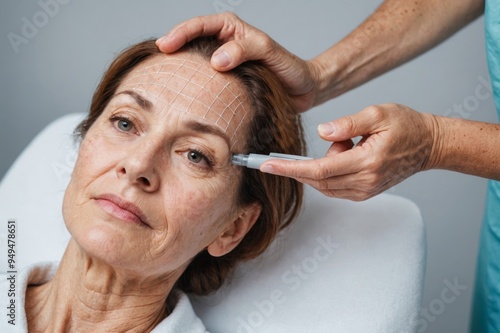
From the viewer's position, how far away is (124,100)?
1674 millimetres

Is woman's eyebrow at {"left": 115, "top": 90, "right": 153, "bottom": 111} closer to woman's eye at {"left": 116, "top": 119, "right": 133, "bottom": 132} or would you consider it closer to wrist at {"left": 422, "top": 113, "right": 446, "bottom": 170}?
woman's eye at {"left": 116, "top": 119, "right": 133, "bottom": 132}

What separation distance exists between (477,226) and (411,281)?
119cm

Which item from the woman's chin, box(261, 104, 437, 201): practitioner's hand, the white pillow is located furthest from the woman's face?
the white pillow

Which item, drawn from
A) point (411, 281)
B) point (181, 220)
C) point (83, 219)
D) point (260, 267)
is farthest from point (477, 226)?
point (83, 219)

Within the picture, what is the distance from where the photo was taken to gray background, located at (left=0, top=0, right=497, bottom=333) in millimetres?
2846

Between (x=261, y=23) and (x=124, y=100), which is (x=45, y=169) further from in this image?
(x=261, y=23)

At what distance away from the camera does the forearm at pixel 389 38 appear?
202 cm

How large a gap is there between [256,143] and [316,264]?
0.46m

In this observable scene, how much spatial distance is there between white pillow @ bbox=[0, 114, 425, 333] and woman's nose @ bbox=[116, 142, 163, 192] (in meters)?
0.58

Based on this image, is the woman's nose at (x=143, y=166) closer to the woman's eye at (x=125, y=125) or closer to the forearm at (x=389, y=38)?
the woman's eye at (x=125, y=125)

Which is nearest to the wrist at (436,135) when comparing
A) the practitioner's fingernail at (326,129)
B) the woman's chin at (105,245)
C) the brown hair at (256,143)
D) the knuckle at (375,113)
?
the knuckle at (375,113)

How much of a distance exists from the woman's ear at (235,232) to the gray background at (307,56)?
109cm

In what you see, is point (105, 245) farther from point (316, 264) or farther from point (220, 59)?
point (316, 264)

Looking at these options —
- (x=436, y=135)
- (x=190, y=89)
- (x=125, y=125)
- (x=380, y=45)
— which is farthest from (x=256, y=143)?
(x=380, y=45)
